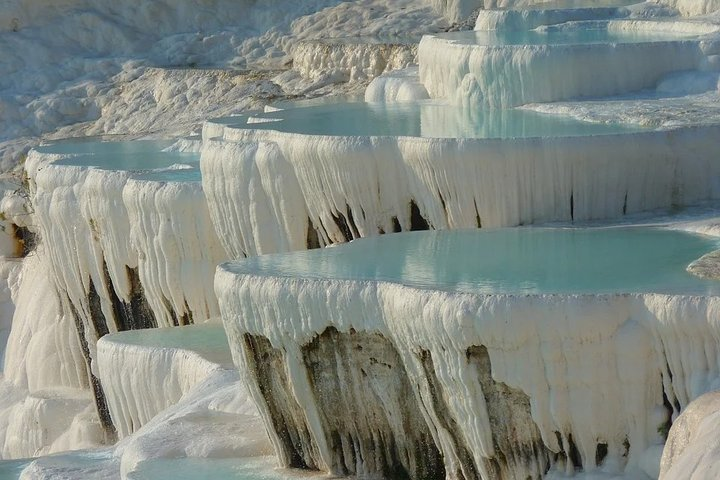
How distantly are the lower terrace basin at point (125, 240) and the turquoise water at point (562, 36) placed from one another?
2.66 m

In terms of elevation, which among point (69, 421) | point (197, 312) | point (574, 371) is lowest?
point (69, 421)

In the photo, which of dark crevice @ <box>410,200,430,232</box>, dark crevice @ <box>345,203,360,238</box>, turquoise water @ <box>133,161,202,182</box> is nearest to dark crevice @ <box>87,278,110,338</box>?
turquoise water @ <box>133,161,202,182</box>

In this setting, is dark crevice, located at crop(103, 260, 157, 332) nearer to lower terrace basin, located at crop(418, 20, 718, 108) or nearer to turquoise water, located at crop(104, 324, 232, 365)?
turquoise water, located at crop(104, 324, 232, 365)

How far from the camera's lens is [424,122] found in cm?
1171

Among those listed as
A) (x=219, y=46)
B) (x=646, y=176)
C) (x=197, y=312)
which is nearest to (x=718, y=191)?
(x=646, y=176)

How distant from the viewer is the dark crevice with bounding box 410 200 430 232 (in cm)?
1038

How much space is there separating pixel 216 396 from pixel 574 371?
285 centimetres

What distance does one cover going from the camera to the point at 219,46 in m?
21.9

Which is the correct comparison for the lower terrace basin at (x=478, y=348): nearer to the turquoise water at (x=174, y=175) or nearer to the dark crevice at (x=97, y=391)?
the turquoise water at (x=174, y=175)

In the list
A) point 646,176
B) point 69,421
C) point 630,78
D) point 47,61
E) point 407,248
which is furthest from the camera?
point 47,61

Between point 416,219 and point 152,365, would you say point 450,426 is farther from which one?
point 152,365

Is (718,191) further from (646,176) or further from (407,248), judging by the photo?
(407,248)

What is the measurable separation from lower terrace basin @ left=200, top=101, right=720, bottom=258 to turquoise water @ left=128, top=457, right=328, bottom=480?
2095 millimetres

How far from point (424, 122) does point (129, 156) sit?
3.58m
